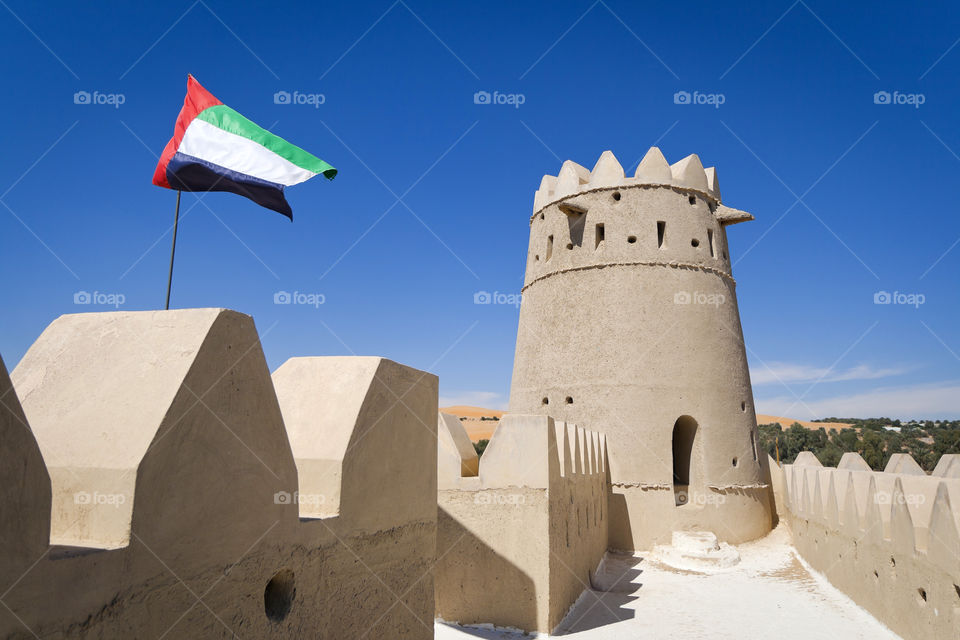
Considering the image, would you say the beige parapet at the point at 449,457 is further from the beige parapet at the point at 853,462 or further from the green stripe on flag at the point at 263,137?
the beige parapet at the point at 853,462

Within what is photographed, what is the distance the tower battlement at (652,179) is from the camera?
53.2ft

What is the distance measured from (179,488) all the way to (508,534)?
6291 mm

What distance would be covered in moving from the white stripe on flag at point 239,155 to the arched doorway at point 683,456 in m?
12.0

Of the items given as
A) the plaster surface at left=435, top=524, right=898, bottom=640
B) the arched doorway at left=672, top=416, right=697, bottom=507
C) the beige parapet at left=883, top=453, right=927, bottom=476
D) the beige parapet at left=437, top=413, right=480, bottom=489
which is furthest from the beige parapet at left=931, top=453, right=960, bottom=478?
the beige parapet at left=437, top=413, right=480, bottom=489

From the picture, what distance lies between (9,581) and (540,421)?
7.20 meters

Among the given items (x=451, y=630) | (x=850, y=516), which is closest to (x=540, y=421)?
(x=451, y=630)

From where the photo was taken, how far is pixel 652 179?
16.1m

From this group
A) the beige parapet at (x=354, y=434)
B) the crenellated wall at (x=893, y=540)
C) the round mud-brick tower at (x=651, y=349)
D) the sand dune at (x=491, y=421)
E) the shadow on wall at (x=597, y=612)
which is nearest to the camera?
the beige parapet at (x=354, y=434)

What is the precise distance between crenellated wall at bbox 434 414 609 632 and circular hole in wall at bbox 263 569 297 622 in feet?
16.9

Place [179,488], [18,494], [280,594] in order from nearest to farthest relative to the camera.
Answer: [18,494] → [179,488] → [280,594]

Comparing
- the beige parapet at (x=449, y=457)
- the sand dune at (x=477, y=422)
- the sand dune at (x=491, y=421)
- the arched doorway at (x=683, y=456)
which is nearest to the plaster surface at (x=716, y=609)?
the beige parapet at (x=449, y=457)

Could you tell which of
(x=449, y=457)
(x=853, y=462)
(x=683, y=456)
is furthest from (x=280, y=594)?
(x=853, y=462)

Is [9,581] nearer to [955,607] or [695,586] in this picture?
[955,607]

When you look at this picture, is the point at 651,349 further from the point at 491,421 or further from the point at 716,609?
the point at 491,421
